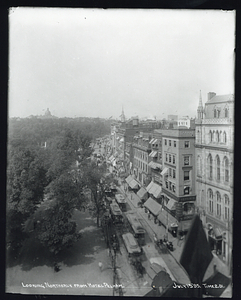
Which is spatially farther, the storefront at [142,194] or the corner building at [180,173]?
A: the storefront at [142,194]

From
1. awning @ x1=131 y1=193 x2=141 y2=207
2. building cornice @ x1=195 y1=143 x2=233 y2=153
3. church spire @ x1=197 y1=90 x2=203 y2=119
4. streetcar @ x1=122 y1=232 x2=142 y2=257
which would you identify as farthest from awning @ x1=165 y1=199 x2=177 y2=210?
church spire @ x1=197 y1=90 x2=203 y2=119

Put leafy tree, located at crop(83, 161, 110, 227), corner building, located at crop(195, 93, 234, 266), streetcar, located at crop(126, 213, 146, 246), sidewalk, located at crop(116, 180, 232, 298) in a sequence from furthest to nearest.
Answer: leafy tree, located at crop(83, 161, 110, 227), streetcar, located at crop(126, 213, 146, 246), corner building, located at crop(195, 93, 234, 266), sidewalk, located at crop(116, 180, 232, 298)

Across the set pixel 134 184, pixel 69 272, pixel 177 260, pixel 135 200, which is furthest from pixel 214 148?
pixel 69 272

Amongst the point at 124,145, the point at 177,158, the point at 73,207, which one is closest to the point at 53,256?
the point at 73,207

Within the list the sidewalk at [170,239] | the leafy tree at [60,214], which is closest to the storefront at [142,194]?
the sidewalk at [170,239]

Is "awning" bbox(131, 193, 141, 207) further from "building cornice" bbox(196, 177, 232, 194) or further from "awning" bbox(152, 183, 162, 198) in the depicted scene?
"building cornice" bbox(196, 177, 232, 194)

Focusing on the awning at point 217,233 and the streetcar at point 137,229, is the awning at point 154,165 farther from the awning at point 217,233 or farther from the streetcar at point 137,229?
the awning at point 217,233

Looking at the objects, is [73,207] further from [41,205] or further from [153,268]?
[153,268]
